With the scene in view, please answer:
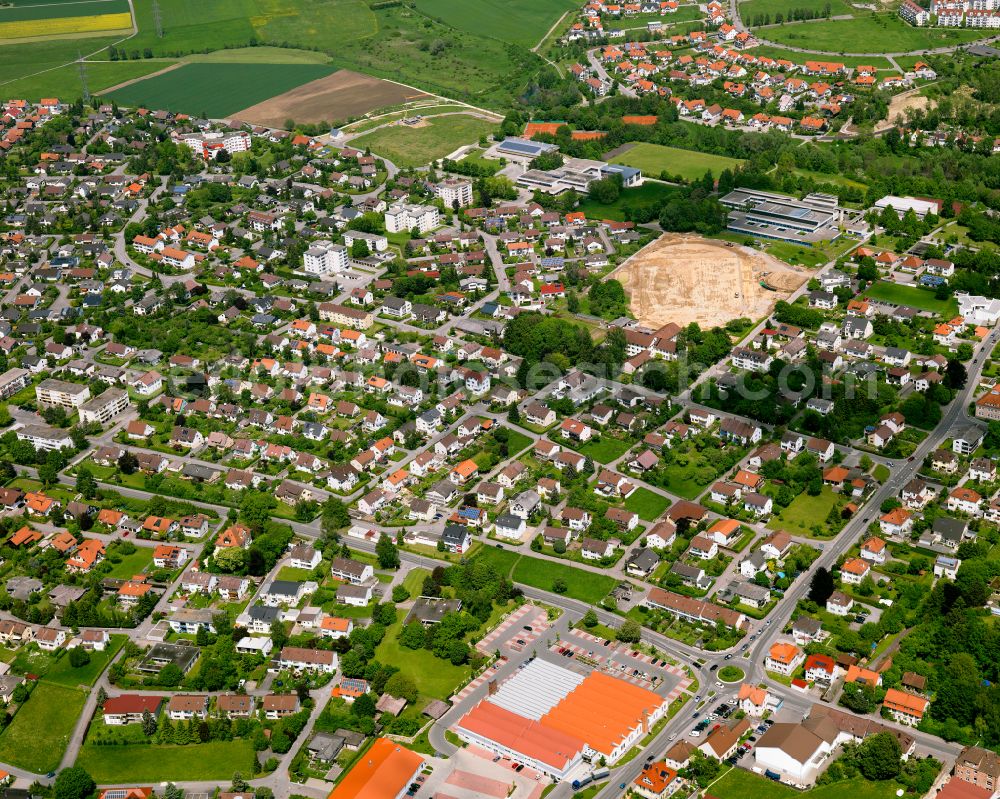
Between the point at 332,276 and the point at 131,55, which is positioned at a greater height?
the point at 131,55

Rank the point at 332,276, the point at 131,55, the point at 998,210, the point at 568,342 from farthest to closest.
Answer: the point at 131,55 → the point at 998,210 → the point at 332,276 → the point at 568,342

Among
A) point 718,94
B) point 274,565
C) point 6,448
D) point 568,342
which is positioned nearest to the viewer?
point 274,565

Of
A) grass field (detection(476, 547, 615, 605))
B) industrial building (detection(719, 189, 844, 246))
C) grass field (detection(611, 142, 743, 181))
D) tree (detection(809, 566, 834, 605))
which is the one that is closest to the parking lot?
grass field (detection(476, 547, 615, 605))

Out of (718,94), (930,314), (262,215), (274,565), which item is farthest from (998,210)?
(274,565)

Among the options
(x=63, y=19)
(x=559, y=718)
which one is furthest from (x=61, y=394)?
(x=63, y=19)

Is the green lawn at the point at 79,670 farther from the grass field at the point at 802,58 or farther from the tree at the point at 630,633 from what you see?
the grass field at the point at 802,58

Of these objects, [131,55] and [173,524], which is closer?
[173,524]

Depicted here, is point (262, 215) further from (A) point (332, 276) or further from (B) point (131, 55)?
(B) point (131, 55)

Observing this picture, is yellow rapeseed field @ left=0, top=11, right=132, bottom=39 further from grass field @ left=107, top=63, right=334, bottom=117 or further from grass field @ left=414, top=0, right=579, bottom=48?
grass field @ left=414, top=0, right=579, bottom=48
